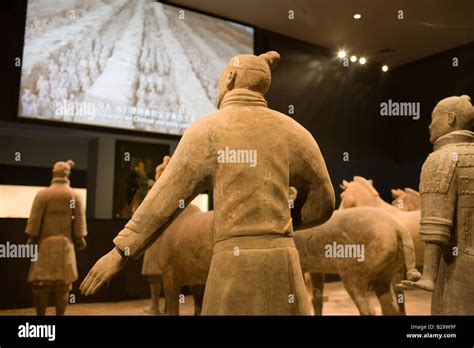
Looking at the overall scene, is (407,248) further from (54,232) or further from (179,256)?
(54,232)

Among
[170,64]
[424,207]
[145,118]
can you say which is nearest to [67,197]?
[145,118]

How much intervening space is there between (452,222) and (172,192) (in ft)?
5.09

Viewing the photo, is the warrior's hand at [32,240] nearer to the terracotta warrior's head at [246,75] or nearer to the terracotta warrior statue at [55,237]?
the terracotta warrior statue at [55,237]

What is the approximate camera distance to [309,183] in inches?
91.9

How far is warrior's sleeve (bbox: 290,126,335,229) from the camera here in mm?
2273

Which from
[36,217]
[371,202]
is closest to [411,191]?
[371,202]

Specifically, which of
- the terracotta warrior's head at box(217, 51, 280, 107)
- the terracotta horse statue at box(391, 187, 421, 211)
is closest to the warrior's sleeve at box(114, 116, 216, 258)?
the terracotta warrior's head at box(217, 51, 280, 107)

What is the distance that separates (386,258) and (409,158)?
2361 mm

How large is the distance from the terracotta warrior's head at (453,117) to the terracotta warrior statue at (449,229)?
155 mm

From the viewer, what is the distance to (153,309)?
5.20 meters

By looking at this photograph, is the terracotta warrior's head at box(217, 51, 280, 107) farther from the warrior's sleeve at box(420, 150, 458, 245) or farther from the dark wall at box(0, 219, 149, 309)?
the dark wall at box(0, 219, 149, 309)

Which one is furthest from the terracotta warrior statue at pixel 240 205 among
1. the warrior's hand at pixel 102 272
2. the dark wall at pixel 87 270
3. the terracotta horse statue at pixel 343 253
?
the dark wall at pixel 87 270

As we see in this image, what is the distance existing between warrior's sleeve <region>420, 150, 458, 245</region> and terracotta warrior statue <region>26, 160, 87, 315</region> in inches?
130

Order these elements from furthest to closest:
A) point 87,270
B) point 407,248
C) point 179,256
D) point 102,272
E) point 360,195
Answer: point 87,270
point 360,195
point 179,256
point 407,248
point 102,272
